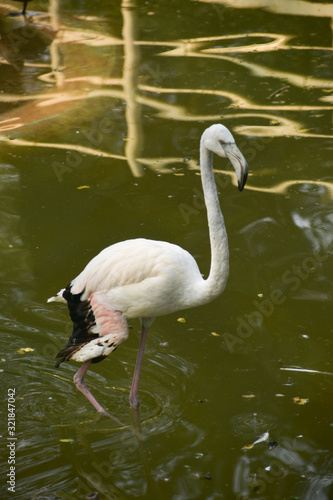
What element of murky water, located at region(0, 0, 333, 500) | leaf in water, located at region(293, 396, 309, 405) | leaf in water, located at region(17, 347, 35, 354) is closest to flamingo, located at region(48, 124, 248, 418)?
murky water, located at region(0, 0, 333, 500)

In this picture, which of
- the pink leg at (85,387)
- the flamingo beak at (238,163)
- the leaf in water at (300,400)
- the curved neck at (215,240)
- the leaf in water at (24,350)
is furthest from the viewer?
the leaf in water at (24,350)

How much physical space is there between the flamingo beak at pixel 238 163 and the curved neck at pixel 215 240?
24 cm

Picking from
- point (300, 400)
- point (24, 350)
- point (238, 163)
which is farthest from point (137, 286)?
point (300, 400)

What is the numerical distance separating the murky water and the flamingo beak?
1.62 meters

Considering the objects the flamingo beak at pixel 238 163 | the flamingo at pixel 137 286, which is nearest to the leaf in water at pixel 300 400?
the flamingo at pixel 137 286

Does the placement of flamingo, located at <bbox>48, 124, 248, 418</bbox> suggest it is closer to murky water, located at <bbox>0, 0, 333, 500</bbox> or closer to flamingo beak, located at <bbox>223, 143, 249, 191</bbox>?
flamingo beak, located at <bbox>223, 143, 249, 191</bbox>

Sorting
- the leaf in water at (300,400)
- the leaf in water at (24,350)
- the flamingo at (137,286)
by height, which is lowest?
the leaf in water at (300,400)

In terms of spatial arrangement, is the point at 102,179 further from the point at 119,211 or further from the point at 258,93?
the point at 258,93

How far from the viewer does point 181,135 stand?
28.4ft

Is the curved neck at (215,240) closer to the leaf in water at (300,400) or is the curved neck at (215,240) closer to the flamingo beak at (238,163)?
the flamingo beak at (238,163)

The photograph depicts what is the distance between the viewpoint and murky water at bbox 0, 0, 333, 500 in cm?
429

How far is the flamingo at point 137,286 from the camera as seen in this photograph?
4324 mm

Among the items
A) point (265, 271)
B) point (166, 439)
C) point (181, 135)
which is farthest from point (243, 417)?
point (181, 135)

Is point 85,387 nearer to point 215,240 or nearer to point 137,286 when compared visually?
point 137,286
